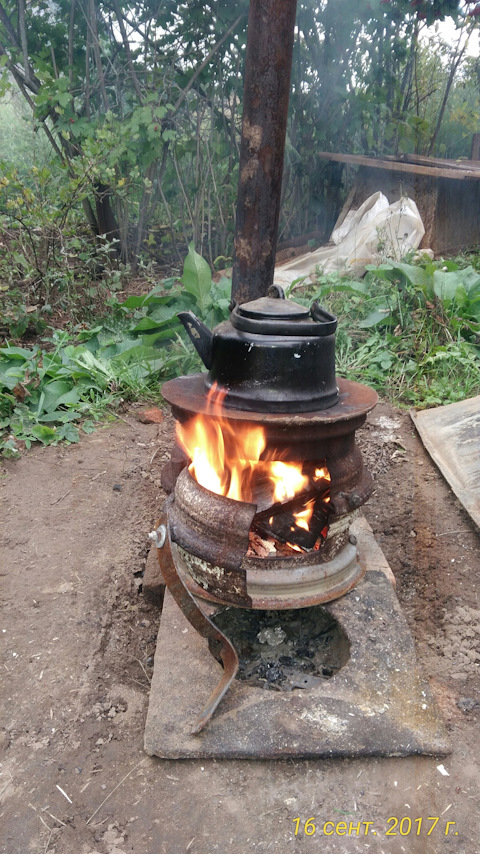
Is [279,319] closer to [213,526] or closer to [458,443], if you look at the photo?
[213,526]

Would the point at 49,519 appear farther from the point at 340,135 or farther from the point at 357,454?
the point at 340,135

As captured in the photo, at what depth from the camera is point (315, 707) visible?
1860 mm

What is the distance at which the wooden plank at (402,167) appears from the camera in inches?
242

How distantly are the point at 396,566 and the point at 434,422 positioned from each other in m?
1.07

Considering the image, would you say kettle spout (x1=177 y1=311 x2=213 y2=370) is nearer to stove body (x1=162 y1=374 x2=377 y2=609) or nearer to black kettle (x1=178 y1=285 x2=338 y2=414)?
black kettle (x1=178 y1=285 x2=338 y2=414)

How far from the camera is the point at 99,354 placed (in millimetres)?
4383

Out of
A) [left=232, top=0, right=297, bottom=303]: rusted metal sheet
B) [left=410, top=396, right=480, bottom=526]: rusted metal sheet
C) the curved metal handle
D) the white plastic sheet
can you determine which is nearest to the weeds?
[left=410, top=396, right=480, bottom=526]: rusted metal sheet

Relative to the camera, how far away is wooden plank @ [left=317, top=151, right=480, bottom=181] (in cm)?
614

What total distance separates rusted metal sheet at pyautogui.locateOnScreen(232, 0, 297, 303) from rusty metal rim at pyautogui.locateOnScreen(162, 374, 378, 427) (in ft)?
2.84

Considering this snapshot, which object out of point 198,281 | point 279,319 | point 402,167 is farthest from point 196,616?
point 402,167

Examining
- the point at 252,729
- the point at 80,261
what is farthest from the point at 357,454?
the point at 80,261

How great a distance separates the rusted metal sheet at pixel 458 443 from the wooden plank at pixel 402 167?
11.9 ft

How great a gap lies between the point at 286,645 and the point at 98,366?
8.22 ft

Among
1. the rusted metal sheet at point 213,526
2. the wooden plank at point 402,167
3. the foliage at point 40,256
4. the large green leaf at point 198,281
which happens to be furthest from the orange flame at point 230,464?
the wooden plank at point 402,167
